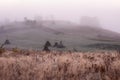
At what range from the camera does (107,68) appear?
12.1m

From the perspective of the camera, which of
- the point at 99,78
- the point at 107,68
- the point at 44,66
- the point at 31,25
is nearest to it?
the point at 99,78

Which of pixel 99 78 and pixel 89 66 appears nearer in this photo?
pixel 99 78

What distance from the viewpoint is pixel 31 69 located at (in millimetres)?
12836

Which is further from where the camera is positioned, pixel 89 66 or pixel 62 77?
pixel 89 66

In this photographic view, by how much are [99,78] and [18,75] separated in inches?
115

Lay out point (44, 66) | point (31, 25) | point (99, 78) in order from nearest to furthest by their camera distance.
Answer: point (99, 78)
point (44, 66)
point (31, 25)

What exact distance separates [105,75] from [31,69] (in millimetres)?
3071

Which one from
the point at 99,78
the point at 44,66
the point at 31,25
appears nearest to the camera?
the point at 99,78

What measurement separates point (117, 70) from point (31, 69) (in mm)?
3350

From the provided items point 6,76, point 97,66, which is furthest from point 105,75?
point 6,76

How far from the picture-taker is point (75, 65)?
1259 cm

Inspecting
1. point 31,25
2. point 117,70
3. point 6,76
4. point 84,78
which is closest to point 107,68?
point 117,70

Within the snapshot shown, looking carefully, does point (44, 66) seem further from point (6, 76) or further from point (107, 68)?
point (107, 68)

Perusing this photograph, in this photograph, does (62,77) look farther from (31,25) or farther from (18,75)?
(31,25)
